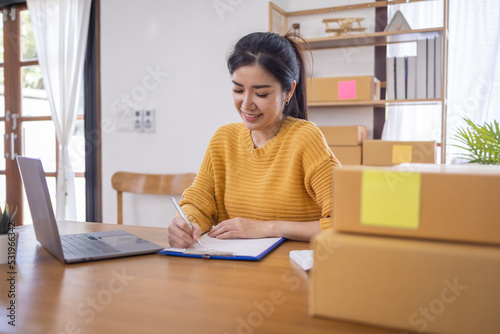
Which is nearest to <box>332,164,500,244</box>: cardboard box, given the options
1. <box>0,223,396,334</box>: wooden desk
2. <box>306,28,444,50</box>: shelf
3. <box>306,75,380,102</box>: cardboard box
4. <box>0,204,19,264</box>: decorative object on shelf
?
<box>0,223,396,334</box>: wooden desk

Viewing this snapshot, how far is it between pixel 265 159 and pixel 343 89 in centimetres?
130

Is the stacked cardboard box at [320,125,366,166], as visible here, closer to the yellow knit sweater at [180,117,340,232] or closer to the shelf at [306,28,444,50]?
the shelf at [306,28,444,50]

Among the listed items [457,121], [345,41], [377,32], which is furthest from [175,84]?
[457,121]

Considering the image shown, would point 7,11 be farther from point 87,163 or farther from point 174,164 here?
point 174,164

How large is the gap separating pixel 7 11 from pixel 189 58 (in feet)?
6.72

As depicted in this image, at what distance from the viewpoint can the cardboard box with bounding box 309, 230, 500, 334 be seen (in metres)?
0.60

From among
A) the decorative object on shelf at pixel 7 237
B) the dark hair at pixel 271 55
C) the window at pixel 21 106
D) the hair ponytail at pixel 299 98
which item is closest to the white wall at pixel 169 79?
the window at pixel 21 106

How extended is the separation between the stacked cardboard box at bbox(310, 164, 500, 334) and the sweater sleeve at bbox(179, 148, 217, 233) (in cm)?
83

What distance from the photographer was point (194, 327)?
68cm

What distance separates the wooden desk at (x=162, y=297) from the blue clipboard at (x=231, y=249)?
2cm

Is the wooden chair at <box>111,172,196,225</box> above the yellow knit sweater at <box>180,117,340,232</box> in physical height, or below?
below

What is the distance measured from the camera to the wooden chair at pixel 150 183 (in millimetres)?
3057

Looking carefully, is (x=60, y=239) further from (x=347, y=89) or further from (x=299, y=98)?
(x=347, y=89)

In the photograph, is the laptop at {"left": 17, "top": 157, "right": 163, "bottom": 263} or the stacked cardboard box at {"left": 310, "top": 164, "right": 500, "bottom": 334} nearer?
the stacked cardboard box at {"left": 310, "top": 164, "right": 500, "bottom": 334}
